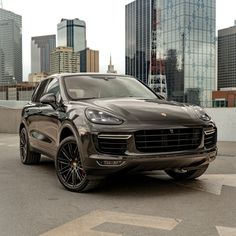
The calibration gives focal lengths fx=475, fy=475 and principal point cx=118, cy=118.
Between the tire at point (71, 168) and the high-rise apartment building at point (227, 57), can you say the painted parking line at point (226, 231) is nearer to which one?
the tire at point (71, 168)

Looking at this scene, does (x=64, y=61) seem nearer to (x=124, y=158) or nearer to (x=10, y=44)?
(x=10, y=44)

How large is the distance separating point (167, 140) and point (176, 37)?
1573 inches

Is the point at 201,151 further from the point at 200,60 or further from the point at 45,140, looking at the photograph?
the point at 200,60

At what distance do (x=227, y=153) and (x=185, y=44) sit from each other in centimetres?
3425

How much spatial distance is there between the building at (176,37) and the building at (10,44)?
487 inches

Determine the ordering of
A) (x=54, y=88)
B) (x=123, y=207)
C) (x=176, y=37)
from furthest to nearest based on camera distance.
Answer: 1. (x=176, y=37)
2. (x=54, y=88)
3. (x=123, y=207)

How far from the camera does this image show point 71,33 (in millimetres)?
53594

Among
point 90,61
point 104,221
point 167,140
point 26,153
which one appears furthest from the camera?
point 90,61

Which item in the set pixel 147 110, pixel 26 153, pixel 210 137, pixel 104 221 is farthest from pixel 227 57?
pixel 104 221

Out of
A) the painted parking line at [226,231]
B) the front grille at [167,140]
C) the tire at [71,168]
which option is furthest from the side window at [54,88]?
the painted parking line at [226,231]

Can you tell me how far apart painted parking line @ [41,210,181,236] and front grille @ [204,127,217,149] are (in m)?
1.67

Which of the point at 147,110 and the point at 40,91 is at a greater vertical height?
the point at 40,91

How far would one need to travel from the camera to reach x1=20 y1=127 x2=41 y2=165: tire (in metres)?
8.94

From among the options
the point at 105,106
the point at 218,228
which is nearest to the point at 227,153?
the point at 105,106
